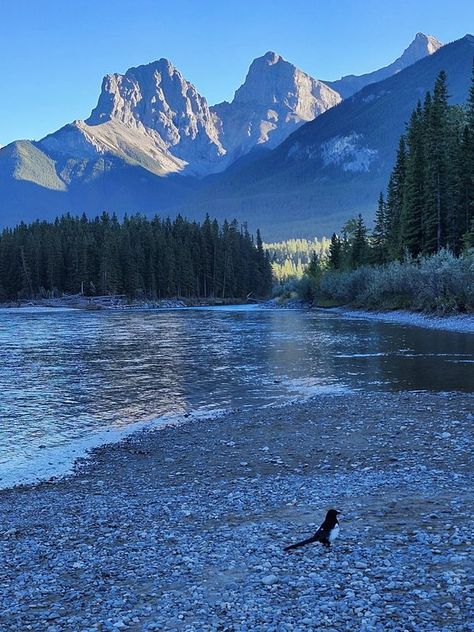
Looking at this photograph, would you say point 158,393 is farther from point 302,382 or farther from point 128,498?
point 128,498

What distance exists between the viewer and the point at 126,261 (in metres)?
139

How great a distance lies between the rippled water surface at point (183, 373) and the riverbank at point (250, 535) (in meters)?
4.35

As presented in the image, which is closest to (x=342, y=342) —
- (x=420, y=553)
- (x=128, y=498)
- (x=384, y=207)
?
(x=128, y=498)

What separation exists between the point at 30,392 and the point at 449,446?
698 inches

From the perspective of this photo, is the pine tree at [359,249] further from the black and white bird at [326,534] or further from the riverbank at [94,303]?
the black and white bird at [326,534]

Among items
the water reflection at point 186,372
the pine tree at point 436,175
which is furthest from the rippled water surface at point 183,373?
the pine tree at point 436,175

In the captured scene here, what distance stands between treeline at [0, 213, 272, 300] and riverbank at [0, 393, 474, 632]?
410 feet

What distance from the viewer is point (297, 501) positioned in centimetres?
1039

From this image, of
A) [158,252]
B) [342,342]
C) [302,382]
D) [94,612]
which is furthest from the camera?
[158,252]

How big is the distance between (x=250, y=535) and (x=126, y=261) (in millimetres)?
133820

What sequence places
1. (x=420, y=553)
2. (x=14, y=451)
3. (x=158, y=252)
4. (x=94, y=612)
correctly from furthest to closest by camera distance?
(x=158, y=252), (x=14, y=451), (x=420, y=553), (x=94, y=612)

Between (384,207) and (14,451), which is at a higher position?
(384,207)

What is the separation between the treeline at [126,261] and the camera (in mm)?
137625

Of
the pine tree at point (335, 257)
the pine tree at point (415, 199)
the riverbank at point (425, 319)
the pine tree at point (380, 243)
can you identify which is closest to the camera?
the riverbank at point (425, 319)
